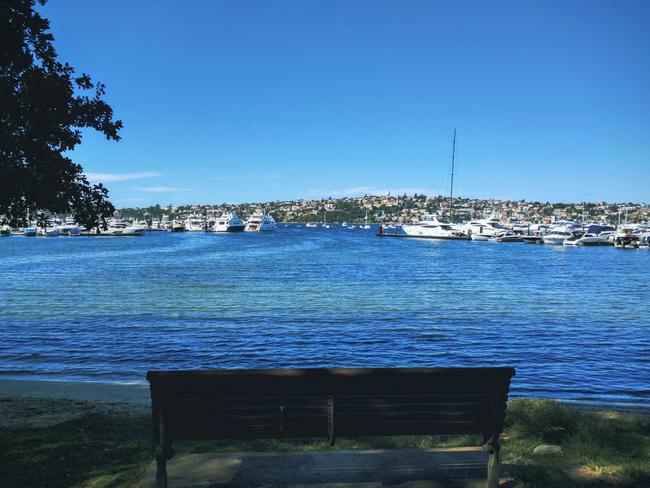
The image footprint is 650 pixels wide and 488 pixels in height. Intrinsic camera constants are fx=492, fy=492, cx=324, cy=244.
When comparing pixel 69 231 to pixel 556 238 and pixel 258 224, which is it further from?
pixel 556 238

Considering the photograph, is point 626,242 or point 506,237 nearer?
point 626,242

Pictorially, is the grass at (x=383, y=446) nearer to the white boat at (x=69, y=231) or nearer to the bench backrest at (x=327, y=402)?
the bench backrest at (x=327, y=402)

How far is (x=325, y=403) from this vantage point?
169 inches

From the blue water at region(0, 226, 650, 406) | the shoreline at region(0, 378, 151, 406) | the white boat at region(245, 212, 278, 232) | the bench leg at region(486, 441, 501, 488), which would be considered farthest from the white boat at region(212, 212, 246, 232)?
the bench leg at region(486, 441, 501, 488)

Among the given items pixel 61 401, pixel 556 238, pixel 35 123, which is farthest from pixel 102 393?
pixel 556 238

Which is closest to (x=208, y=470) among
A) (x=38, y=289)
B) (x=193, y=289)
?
(x=193, y=289)

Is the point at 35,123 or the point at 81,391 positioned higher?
the point at 35,123

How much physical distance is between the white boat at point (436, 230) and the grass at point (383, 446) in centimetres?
12014

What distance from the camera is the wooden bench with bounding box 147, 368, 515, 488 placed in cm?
409

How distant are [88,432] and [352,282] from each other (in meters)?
29.7

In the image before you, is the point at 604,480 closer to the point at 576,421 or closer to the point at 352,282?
the point at 576,421

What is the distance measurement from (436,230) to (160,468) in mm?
126025

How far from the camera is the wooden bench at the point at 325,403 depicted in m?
4.09

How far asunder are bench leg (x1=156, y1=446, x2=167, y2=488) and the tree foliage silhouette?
355 centimetres
